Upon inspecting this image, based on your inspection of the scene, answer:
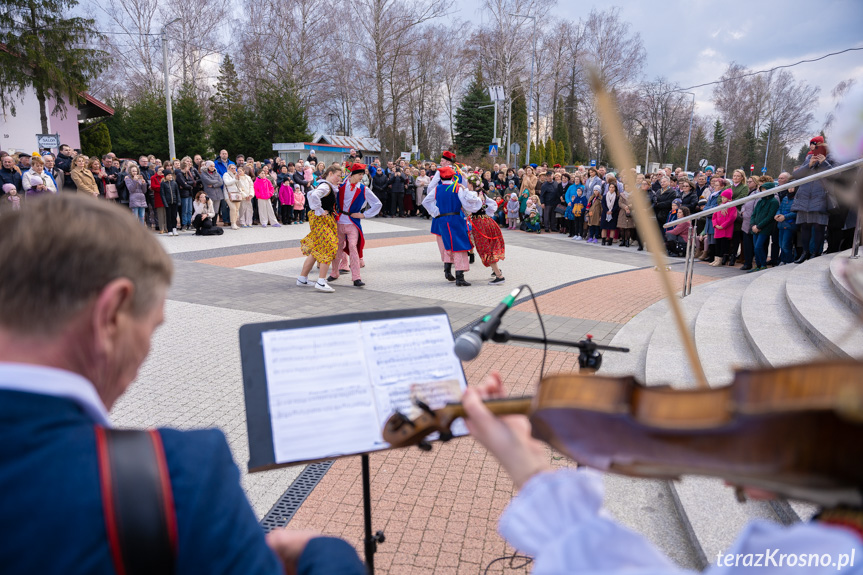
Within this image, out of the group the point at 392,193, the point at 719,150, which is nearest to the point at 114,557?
the point at 392,193

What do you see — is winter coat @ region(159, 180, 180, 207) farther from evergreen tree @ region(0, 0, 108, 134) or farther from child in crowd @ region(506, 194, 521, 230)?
evergreen tree @ region(0, 0, 108, 134)

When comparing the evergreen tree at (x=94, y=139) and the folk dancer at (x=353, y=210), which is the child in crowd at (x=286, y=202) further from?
the evergreen tree at (x=94, y=139)

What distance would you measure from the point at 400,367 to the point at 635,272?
940 cm

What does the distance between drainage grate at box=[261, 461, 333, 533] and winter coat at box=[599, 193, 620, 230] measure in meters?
12.4

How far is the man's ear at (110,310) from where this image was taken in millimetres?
963

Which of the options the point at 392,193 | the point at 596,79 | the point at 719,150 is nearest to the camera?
the point at 596,79

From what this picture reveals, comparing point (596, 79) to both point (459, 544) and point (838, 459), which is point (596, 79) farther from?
point (459, 544)

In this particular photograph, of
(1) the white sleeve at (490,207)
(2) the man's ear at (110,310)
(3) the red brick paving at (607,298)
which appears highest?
(1) the white sleeve at (490,207)

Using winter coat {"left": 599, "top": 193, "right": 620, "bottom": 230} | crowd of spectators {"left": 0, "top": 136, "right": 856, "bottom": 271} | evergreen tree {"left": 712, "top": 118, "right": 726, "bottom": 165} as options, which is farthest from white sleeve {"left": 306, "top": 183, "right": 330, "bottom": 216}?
evergreen tree {"left": 712, "top": 118, "right": 726, "bottom": 165}

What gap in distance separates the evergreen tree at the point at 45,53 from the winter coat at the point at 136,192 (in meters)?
12.8

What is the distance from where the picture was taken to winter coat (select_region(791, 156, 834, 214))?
854 cm

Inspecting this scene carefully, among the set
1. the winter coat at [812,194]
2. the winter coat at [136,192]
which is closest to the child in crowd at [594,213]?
the winter coat at [812,194]

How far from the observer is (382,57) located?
1304 inches

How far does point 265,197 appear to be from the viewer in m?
16.3
